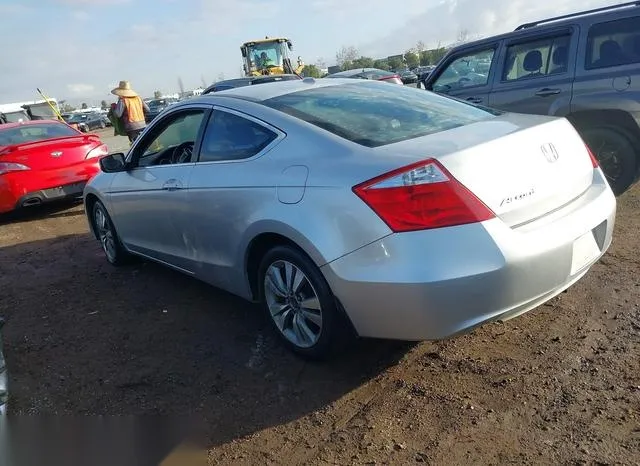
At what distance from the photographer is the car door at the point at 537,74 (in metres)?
5.89

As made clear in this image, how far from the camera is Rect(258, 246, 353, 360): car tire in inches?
121

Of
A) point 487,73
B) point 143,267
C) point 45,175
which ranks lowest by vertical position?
point 143,267

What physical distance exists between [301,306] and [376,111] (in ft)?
4.12

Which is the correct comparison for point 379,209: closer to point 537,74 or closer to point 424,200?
point 424,200

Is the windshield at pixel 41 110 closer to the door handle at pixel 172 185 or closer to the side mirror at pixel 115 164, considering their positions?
the side mirror at pixel 115 164

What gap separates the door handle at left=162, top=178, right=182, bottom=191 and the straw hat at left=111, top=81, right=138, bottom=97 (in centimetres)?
692

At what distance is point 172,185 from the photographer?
4145 mm

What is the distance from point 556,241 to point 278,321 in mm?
1630

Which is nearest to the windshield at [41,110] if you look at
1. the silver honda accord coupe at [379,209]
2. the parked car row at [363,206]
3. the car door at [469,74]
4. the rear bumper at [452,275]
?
the car door at [469,74]

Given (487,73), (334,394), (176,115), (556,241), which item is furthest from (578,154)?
(487,73)

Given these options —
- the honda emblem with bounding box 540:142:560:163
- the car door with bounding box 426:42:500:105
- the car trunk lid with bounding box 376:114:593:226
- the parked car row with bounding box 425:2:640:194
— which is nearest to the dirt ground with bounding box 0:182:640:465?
the car trunk lid with bounding box 376:114:593:226

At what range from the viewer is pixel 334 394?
122 inches

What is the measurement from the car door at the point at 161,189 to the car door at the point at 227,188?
0.16 meters

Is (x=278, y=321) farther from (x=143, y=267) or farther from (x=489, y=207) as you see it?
(x=143, y=267)
